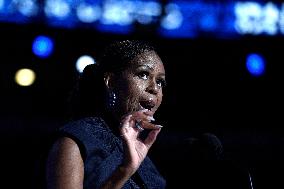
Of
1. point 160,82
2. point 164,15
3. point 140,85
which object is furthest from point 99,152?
point 164,15

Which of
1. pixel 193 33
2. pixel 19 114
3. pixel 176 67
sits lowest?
pixel 19 114

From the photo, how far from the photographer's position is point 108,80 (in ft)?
7.21

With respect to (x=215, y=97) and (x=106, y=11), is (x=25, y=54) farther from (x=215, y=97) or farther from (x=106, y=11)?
(x=215, y=97)

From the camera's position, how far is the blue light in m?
6.49

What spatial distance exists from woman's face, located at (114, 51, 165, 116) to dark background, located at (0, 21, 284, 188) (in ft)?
11.8

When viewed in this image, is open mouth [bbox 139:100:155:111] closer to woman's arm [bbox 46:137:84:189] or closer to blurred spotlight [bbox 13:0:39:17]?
woman's arm [bbox 46:137:84:189]

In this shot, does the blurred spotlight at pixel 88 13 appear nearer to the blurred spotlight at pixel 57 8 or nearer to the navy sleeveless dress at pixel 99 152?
the blurred spotlight at pixel 57 8

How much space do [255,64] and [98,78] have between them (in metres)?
5.05

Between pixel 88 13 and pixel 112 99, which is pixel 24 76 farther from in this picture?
→ pixel 112 99

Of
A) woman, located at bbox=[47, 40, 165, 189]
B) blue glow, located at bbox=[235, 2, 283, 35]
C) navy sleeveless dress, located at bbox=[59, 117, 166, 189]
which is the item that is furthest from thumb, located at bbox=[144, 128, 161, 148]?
blue glow, located at bbox=[235, 2, 283, 35]

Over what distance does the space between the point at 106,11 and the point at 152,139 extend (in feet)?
15.0

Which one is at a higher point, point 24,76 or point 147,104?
point 147,104

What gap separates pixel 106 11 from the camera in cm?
620

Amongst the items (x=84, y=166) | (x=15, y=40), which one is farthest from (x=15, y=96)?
(x=84, y=166)
